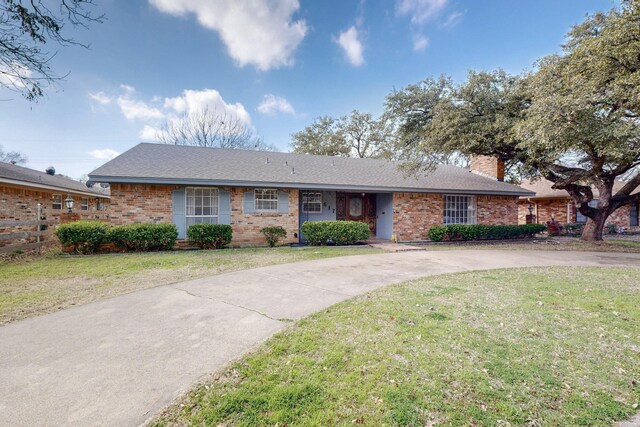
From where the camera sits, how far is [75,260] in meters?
7.84

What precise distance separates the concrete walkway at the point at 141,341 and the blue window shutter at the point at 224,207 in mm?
5305

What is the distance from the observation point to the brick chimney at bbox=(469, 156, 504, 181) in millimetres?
16172

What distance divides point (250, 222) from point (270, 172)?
2.38 meters

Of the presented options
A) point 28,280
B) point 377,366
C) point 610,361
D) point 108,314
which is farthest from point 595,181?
point 28,280

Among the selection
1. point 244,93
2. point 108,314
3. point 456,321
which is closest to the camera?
point 456,321

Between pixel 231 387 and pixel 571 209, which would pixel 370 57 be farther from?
pixel 571 209

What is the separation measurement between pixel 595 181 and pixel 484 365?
14.1m

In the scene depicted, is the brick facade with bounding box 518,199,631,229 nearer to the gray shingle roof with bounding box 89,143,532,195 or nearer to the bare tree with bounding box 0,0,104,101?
the gray shingle roof with bounding box 89,143,532,195

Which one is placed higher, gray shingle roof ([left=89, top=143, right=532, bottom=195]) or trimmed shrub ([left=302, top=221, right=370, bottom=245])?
gray shingle roof ([left=89, top=143, right=532, bottom=195])

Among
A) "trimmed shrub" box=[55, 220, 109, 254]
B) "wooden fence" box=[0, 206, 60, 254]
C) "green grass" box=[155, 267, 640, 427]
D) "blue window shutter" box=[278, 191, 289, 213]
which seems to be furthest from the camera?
"blue window shutter" box=[278, 191, 289, 213]

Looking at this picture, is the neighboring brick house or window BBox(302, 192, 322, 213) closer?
window BBox(302, 192, 322, 213)

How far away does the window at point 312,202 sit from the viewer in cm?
1335

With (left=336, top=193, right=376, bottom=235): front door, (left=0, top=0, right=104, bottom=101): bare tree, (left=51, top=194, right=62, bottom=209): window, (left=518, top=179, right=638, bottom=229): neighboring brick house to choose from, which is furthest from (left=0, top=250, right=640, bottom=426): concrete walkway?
(left=518, top=179, right=638, bottom=229): neighboring brick house

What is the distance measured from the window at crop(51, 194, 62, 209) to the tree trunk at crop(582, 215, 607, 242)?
25.0 meters
